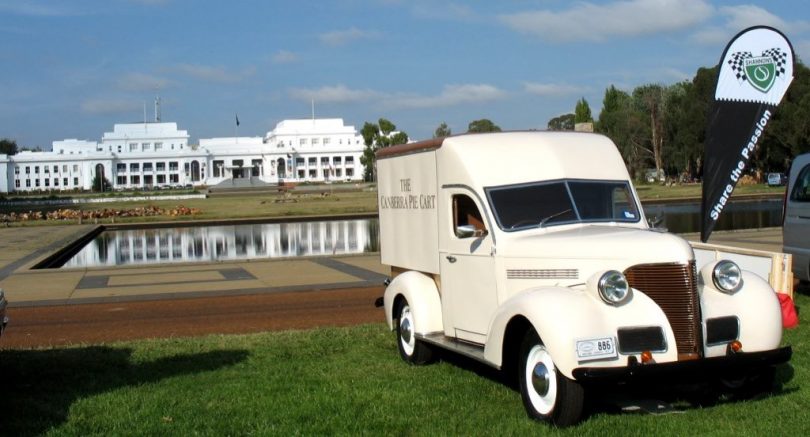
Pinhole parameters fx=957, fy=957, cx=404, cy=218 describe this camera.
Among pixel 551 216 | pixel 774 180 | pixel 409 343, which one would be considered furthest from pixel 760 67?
pixel 774 180

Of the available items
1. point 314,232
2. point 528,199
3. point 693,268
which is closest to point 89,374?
point 528,199

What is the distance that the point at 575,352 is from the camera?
674cm

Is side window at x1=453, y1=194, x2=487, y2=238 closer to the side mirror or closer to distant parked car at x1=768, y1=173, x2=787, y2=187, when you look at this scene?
the side mirror

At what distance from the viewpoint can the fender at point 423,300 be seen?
9.32 meters

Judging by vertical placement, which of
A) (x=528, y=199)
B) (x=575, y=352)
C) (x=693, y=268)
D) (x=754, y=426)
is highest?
(x=528, y=199)

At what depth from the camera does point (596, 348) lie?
677cm

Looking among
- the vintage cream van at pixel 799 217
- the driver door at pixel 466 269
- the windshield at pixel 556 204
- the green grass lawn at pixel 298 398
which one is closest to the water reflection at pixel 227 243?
the vintage cream van at pixel 799 217

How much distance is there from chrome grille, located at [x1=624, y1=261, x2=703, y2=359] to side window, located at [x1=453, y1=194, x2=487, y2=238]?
1.90 meters

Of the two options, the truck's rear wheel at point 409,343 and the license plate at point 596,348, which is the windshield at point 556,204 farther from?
the truck's rear wheel at point 409,343

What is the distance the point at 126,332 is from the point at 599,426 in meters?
8.32

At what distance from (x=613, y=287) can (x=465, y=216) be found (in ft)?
7.47

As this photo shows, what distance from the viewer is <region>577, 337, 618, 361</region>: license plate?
6742 mm

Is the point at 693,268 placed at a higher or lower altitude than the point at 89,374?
higher

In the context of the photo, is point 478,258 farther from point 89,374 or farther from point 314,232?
point 314,232
